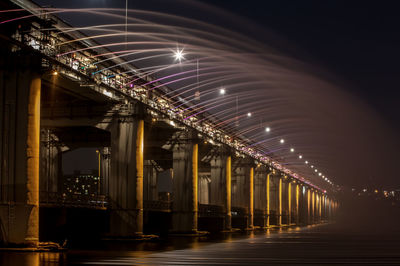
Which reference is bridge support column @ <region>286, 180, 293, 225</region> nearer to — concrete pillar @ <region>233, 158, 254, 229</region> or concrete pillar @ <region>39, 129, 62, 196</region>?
concrete pillar @ <region>233, 158, 254, 229</region>

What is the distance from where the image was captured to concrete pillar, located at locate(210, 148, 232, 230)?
259 feet

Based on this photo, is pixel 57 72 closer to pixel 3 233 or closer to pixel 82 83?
pixel 82 83

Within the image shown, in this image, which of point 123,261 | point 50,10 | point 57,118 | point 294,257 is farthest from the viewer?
point 57,118

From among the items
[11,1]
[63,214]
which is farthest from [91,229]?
[11,1]

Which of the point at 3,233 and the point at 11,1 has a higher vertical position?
the point at 11,1

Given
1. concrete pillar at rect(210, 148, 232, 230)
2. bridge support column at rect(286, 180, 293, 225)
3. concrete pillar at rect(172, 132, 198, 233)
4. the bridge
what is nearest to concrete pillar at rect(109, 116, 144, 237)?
the bridge

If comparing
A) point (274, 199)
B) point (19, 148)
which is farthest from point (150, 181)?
point (19, 148)

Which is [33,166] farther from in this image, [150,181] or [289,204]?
[289,204]

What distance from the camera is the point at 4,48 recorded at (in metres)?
34.3

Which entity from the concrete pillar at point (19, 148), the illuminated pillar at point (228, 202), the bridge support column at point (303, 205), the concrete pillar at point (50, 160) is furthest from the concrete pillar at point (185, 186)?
the bridge support column at point (303, 205)

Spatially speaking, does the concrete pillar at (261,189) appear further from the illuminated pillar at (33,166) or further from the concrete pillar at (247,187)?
the illuminated pillar at (33,166)

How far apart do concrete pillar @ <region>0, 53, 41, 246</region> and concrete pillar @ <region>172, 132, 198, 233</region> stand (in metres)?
31.2

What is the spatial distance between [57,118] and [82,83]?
40.4 ft

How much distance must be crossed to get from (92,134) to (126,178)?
18.3 meters
